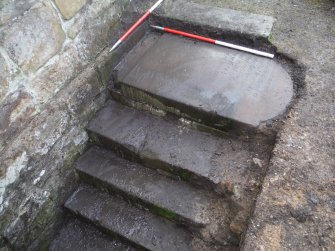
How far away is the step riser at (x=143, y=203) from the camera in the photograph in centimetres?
208

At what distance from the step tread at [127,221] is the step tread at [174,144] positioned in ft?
1.35

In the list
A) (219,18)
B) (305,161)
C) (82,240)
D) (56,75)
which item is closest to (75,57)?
(56,75)

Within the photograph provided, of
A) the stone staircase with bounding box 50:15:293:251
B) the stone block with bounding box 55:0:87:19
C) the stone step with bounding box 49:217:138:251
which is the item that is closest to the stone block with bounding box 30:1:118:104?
the stone block with bounding box 55:0:87:19

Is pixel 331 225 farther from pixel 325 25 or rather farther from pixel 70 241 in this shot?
pixel 70 241

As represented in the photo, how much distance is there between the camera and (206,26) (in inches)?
99.3

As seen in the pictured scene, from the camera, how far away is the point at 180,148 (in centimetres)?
218

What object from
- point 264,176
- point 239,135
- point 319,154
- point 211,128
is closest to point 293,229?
point 264,176

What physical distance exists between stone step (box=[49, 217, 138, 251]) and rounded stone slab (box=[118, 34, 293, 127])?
3.73 feet

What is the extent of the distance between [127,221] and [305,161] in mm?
1282

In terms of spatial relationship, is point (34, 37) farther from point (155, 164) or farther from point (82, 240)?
point (82, 240)

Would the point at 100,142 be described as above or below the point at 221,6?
below

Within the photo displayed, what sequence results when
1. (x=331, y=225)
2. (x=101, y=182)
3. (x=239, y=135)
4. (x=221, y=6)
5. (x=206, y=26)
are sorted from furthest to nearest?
(x=221, y=6)
(x=206, y=26)
(x=101, y=182)
(x=239, y=135)
(x=331, y=225)

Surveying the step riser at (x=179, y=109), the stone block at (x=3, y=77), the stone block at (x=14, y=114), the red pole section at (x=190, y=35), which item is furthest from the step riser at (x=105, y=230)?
the red pole section at (x=190, y=35)

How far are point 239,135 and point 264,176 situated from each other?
350mm
